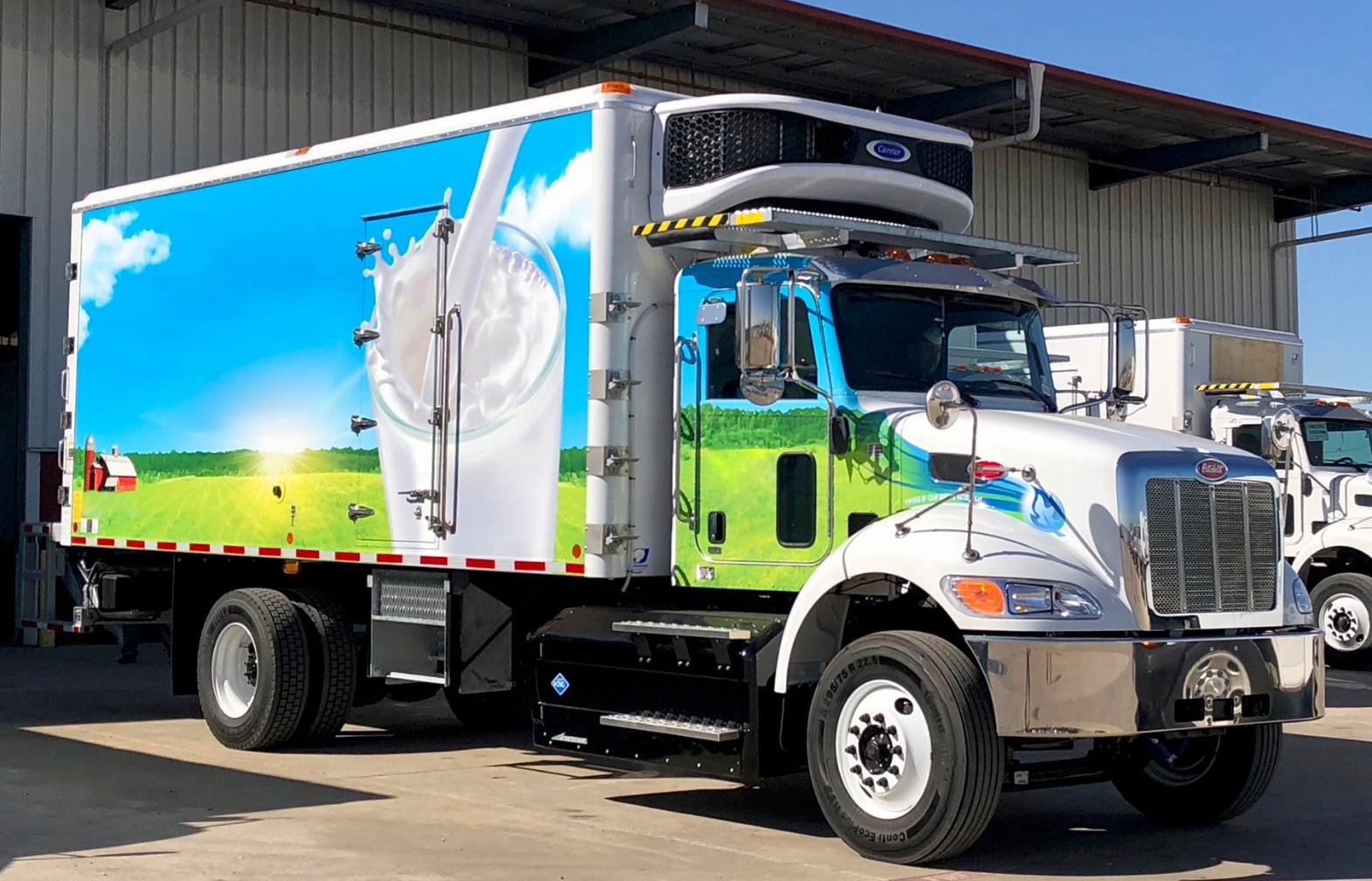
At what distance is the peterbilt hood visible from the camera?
325 inches

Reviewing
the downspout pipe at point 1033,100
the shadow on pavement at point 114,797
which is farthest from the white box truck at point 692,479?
the downspout pipe at point 1033,100

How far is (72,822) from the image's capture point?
357 inches

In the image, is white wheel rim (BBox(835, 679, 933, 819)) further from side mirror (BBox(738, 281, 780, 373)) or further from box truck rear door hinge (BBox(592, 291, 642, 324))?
box truck rear door hinge (BBox(592, 291, 642, 324))

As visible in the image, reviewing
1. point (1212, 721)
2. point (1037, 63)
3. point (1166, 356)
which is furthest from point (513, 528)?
point (1037, 63)

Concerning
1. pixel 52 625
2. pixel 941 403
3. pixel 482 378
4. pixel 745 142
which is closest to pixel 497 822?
pixel 482 378

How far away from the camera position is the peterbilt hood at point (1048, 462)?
27.1ft

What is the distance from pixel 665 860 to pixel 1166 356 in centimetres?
1233

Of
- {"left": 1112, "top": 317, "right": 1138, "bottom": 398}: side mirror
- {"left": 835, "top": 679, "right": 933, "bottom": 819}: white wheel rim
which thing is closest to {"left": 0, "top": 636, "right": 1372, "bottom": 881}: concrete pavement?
{"left": 835, "top": 679, "right": 933, "bottom": 819}: white wheel rim

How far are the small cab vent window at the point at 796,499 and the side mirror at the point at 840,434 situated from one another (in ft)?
0.63

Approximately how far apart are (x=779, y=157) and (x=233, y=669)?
531cm

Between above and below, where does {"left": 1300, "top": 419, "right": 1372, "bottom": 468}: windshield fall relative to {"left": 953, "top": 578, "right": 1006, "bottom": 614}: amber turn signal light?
above

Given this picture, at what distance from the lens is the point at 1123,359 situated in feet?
32.7

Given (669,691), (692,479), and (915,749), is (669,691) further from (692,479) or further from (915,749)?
(915,749)

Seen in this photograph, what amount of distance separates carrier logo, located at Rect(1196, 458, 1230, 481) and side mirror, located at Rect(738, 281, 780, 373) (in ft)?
6.54
